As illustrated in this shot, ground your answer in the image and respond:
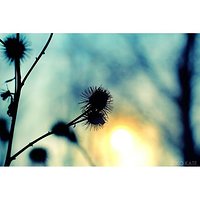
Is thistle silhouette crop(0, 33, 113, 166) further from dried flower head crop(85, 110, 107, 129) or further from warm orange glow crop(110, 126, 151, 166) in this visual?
warm orange glow crop(110, 126, 151, 166)

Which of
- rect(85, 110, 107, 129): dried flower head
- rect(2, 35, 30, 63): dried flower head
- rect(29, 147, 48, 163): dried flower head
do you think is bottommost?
rect(29, 147, 48, 163): dried flower head

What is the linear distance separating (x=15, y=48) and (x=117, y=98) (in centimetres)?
74

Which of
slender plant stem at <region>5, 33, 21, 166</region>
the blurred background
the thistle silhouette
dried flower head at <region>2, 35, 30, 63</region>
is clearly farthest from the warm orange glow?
dried flower head at <region>2, 35, 30, 63</region>

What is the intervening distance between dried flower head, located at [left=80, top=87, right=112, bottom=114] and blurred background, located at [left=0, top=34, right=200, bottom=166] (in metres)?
0.03

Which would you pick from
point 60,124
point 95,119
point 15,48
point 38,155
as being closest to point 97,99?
point 95,119

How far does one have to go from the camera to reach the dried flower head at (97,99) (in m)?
2.11

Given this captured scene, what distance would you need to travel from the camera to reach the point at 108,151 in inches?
82.9

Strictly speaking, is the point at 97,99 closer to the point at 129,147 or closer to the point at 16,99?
the point at 129,147

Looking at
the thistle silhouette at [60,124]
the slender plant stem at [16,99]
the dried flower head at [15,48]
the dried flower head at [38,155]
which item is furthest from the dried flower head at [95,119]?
the dried flower head at [15,48]

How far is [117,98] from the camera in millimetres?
2150

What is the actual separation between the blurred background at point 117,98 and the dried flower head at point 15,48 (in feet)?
0.12

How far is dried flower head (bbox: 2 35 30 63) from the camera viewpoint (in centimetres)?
223
